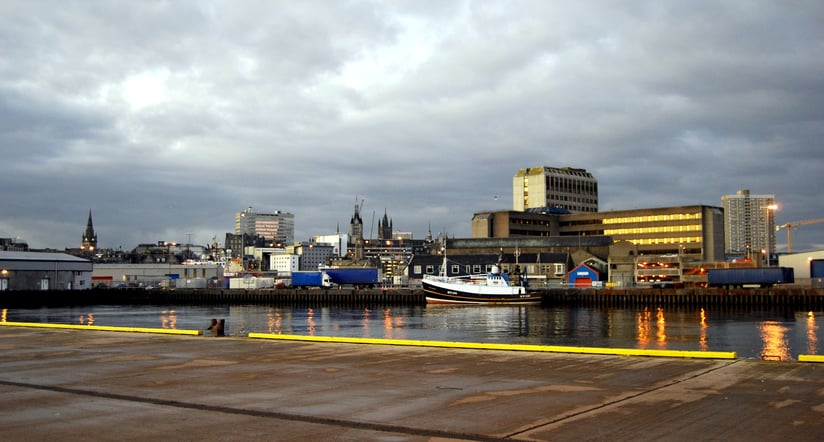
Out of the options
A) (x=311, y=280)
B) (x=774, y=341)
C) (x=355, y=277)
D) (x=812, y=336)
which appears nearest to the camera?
(x=774, y=341)

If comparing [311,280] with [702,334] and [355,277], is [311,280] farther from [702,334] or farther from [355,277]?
[702,334]

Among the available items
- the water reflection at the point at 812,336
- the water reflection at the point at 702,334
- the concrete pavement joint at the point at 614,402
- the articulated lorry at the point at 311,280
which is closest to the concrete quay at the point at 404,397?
the concrete pavement joint at the point at 614,402

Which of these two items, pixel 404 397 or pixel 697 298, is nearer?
pixel 404 397

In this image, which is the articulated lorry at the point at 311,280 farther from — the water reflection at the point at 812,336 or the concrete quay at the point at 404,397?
the concrete quay at the point at 404,397

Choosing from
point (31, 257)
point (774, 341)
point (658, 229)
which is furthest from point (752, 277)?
point (31, 257)

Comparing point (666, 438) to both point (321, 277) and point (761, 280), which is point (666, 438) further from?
point (321, 277)

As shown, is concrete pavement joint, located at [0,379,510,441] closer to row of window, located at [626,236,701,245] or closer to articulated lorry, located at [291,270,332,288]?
articulated lorry, located at [291,270,332,288]

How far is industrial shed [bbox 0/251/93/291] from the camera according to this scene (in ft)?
391

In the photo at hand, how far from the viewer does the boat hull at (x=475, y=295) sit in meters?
101

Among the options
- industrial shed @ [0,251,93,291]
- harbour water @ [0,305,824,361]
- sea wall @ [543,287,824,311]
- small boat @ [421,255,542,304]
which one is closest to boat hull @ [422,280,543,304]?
small boat @ [421,255,542,304]

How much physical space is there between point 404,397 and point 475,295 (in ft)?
286

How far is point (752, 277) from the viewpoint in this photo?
350ft

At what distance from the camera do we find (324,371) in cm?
2125

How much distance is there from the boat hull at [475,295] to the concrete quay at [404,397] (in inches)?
3007
